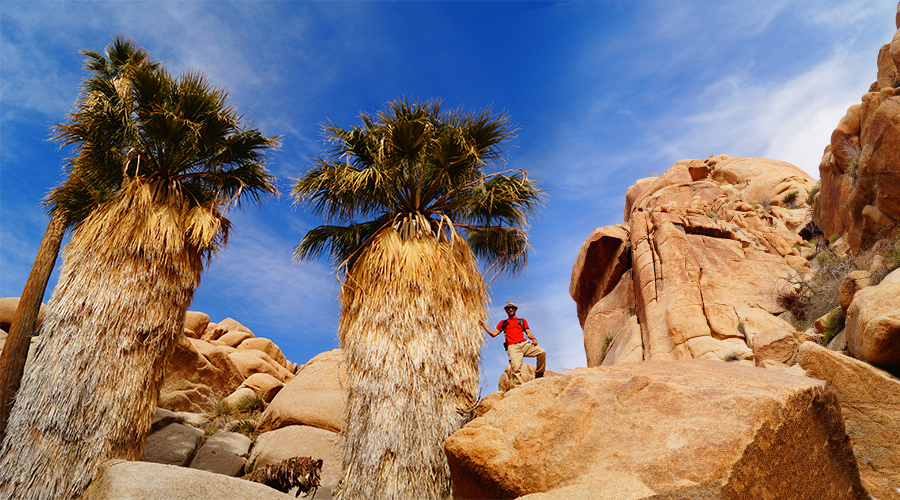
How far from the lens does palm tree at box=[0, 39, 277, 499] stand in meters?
10.0

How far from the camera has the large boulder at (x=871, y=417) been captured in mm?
8164

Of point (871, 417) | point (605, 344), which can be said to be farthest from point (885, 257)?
point (605, 344)

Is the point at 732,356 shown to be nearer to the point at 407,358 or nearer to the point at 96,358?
the point at 407,358

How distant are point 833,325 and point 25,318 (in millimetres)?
19817

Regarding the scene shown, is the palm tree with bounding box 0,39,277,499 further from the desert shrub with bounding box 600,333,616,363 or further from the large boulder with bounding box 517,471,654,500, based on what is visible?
the desert shrub with bounding box 600,333,616,363

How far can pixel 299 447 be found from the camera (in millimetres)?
13484

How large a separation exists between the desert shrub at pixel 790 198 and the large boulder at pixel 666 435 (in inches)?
1031

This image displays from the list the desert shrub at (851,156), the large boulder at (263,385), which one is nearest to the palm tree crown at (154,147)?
the large boulder at (263,385)

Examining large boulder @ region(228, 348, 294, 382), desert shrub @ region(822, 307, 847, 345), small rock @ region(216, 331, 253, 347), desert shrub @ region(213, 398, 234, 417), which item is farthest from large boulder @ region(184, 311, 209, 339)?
desert shrub @ region(822, 307, 847, 345)

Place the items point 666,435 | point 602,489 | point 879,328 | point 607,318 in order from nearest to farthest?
point 602,489 < point 666,435 < point 879,328 < point 607,318

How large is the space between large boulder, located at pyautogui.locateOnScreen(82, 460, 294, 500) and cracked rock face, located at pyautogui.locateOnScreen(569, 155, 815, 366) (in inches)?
560

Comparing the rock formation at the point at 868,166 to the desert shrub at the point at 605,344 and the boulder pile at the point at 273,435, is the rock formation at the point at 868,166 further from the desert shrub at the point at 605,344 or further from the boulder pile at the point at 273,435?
the boulder pile at the point at 273,435

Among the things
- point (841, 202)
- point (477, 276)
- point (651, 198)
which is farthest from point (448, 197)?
point (651, 198)

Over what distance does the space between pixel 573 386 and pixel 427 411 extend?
3630 mm
